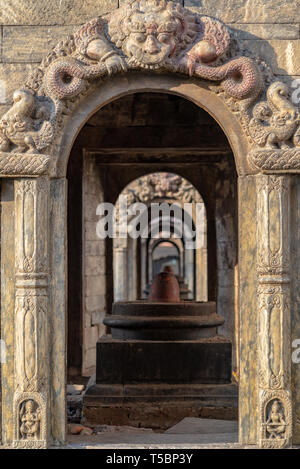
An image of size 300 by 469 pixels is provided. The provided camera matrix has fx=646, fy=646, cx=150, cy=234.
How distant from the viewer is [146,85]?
429 cm

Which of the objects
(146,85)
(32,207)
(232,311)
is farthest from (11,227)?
(232,311)

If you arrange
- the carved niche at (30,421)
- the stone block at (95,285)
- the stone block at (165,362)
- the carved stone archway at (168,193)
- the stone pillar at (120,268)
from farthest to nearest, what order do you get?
the stone pillar at (120,268), the carved stone archway at (168,193), the stone block at (95,285), the stone block at (165,362), the carved niche at (30,421)

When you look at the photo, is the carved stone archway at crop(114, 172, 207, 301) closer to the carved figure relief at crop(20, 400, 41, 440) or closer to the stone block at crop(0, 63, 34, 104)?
the stone block at crop(0, 63, 34, 104)

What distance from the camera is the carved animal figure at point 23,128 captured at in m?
4.10

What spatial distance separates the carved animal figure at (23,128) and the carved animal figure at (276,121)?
132cm

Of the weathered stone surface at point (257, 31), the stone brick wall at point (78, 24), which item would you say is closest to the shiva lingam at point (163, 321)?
the stone brick wall at point (78, 24)

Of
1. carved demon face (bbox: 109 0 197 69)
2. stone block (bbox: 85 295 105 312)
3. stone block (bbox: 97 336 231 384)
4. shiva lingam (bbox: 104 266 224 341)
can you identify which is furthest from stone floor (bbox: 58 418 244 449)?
stone block (bbox: 85 295 105 312)

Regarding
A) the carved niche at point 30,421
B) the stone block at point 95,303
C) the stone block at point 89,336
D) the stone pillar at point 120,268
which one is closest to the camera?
the carved niche at point 30,421

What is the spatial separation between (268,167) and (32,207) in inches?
59.8

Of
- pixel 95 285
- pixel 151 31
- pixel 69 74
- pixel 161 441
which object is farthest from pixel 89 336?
pixel 151 31

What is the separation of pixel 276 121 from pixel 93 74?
1211mm

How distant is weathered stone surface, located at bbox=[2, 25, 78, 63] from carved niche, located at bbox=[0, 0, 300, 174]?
0.30 feet

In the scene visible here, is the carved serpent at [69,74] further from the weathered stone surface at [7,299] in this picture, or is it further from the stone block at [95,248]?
the stone block at [95,248]

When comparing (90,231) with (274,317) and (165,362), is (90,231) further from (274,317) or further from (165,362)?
(274,317)
